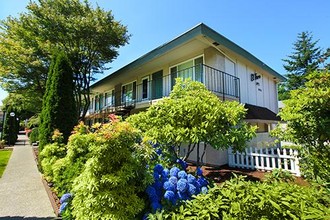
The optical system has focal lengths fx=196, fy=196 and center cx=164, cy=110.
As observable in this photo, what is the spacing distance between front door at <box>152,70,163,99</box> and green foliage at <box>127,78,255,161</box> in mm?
8483

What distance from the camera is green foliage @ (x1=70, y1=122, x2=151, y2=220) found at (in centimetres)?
311

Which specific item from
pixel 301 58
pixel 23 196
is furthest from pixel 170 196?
pixel 301 58

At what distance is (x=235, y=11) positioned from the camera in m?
10.6

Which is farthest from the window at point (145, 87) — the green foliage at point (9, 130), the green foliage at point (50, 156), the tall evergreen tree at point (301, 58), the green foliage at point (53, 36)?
the tall evergreen tree at point (301, 58)

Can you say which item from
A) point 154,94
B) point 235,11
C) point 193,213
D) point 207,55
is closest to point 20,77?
point 154,94

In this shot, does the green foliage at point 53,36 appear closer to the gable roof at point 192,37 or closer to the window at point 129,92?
the window at point 129,92

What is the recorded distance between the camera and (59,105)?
955cm

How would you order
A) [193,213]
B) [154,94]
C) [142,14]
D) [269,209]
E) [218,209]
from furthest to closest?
[154,94] → [142,14] → [193,213] → [218,209] → [269,209]

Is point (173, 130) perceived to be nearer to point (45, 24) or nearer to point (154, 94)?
point (154, 94)

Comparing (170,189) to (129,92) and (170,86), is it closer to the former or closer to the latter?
(170,86)

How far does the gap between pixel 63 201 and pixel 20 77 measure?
16.5 metres

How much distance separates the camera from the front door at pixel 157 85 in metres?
13.6

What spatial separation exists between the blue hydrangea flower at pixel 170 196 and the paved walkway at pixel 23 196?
10.4 feet

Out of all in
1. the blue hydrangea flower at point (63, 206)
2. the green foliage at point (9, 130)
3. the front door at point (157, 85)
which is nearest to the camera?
the blue hydrangea flower at point (63, 206)
